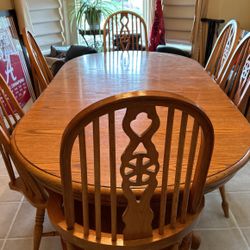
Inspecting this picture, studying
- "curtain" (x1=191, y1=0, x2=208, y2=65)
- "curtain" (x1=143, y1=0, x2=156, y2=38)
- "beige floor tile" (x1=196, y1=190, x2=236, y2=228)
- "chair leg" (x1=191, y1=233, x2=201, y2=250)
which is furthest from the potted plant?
"chair leg" (x1=191, y1=233, x2=201, y2=250)

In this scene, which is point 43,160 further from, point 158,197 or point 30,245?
point 30,245

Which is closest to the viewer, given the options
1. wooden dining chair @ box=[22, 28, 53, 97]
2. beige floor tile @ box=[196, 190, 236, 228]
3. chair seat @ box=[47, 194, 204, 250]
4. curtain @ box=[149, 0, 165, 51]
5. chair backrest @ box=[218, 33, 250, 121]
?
chair seat @ box=[47, 194, 204, 250]

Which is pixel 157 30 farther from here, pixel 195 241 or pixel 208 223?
pixel 195 241

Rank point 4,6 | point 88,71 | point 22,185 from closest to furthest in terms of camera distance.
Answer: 1. point 22,185
2. point 88,71
3. point 4,6

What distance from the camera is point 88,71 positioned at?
1.87 metres

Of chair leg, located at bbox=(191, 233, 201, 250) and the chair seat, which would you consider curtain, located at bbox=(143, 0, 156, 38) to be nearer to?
chair leg, located at bbox=(191, 233, 201, 250)

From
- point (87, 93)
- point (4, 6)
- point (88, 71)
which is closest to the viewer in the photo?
point (87, 93)

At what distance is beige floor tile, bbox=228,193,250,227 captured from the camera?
168cm

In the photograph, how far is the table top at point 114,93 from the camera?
35.9 inches

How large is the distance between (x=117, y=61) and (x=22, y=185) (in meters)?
1.18

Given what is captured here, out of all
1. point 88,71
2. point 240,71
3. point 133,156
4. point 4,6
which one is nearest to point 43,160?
point 133,156

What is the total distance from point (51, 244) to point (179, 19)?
314 cm

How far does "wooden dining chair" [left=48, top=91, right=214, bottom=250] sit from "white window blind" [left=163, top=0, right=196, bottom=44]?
2960 mm

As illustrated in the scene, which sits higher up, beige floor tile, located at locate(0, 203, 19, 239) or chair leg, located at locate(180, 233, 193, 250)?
chair leg, located at locate(180, 233, 193, 250)
